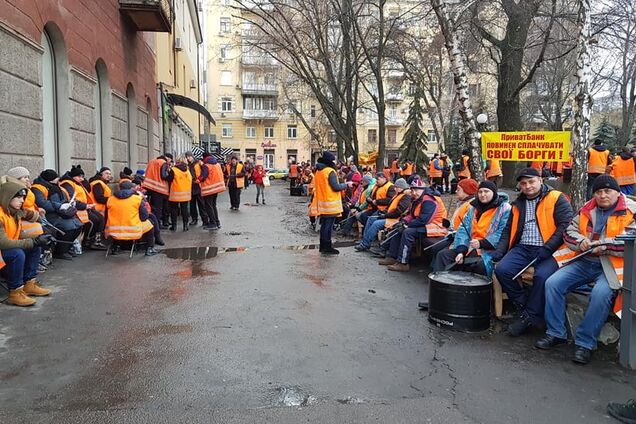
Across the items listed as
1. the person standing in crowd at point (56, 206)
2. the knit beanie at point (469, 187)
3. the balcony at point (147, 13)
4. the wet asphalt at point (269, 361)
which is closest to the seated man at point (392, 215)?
the knit beanie at point (469, 187)

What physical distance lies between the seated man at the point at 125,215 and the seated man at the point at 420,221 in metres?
4.36

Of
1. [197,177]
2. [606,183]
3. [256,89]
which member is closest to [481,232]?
[606,183]

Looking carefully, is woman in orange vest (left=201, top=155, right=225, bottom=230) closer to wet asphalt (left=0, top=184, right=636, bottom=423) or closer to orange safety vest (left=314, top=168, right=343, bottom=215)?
orange safety vest (left=314, top=168, right=343, bottom=215)

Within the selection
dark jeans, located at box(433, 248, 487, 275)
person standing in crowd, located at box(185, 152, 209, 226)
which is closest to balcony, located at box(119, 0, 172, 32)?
person standing in crowd, located at box(185, 152, 209, 226)

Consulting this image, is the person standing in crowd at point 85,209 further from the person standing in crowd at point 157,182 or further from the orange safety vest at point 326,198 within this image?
the orange safety vest at point 326,198

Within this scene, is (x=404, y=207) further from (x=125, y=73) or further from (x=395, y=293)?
(x=125, y=73)

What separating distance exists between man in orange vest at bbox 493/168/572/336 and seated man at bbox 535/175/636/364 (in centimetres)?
20

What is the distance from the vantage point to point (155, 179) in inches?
474

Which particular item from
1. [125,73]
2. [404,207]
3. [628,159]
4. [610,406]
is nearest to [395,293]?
[404,207]

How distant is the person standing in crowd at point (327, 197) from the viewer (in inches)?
376

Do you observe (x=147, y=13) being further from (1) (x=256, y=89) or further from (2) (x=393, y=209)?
(1) (x=256, y=89)

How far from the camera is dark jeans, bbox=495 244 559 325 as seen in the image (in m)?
5.26

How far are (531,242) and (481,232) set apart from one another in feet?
2.51

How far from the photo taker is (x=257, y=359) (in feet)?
15.0
